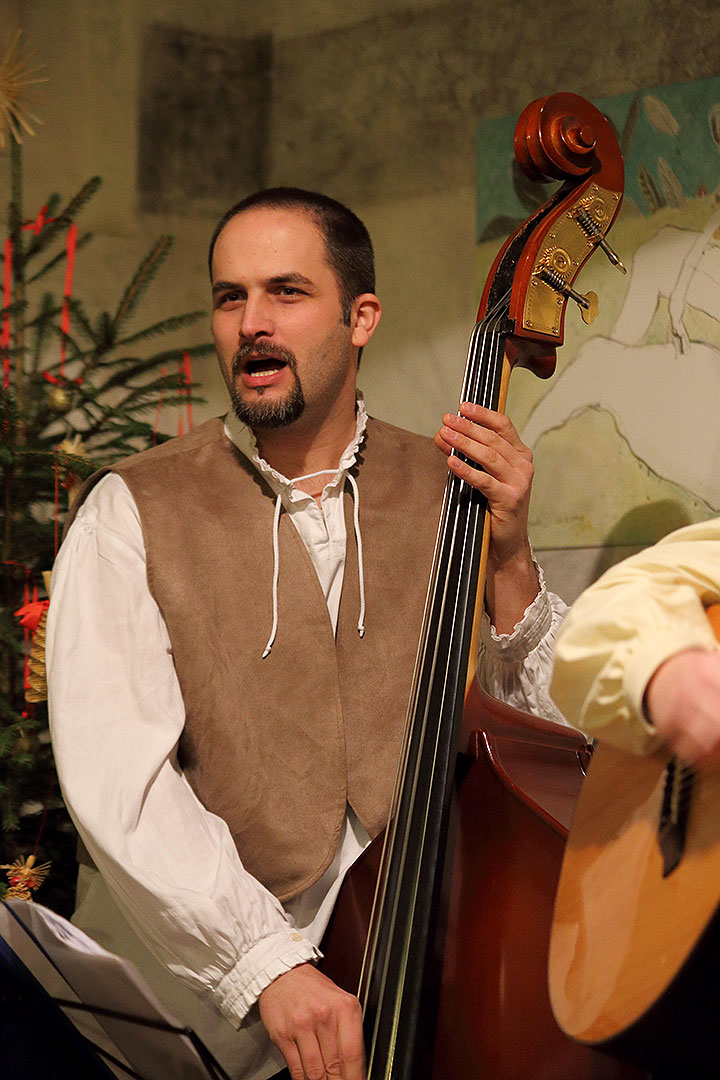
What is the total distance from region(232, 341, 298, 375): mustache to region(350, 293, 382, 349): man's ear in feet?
0.60

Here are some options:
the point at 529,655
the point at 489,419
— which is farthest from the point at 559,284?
the point at 529,655

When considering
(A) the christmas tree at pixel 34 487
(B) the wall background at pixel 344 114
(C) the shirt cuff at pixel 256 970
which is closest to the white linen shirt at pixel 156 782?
(C) the shirt cuff at pixel 256 970

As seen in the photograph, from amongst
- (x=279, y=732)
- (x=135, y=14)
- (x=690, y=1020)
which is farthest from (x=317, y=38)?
(x=690, y=1020)

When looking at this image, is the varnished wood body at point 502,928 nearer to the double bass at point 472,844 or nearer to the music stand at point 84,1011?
the double bass at point 472,844

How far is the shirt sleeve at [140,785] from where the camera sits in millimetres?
1553

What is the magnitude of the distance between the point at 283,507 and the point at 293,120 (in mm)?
1745

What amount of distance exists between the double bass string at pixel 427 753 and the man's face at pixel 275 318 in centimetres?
37

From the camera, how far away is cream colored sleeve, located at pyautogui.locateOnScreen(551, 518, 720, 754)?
1.11 m

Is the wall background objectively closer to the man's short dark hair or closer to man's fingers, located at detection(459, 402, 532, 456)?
the man's short dark hair

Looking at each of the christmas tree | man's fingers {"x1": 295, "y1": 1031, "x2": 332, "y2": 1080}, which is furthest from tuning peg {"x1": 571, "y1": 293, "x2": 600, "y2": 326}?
man's fingers {"x1": 295, "y1": 1031, "x2": 332, "y2": 1080}

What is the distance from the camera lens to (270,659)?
1863 millimetres

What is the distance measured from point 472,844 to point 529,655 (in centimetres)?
60

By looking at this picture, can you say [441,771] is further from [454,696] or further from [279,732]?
[279,732]

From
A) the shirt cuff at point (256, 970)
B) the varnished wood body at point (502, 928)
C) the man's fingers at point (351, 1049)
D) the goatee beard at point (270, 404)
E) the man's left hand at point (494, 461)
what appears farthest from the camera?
the goatee beard at point (270, 404)
